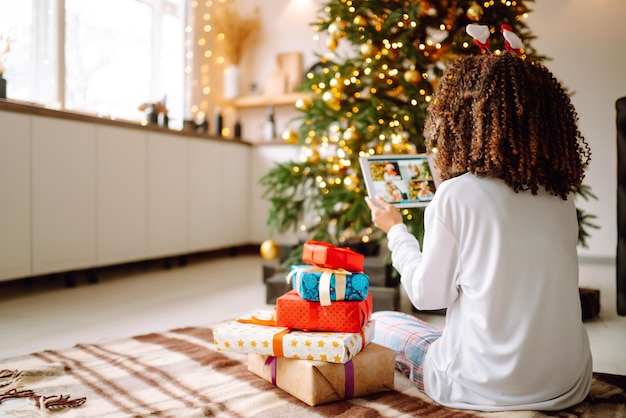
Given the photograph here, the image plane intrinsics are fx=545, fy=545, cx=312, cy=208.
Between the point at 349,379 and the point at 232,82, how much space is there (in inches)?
154

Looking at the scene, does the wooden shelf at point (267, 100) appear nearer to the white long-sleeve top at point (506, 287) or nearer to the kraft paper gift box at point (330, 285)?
the kraft paper gift box at point (330, 285)

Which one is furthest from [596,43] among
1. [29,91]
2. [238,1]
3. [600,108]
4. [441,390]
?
[29,91]

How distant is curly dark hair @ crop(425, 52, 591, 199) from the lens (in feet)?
3.81

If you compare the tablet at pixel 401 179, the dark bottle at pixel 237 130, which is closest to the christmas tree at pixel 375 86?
the tablet at pixel 401 179

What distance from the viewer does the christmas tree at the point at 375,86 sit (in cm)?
237

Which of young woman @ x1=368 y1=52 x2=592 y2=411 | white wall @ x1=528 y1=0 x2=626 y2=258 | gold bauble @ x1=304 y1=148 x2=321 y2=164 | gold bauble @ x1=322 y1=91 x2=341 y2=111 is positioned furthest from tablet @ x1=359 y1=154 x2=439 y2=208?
white wall @ x1=528 y1=0 x2=626 y2=258

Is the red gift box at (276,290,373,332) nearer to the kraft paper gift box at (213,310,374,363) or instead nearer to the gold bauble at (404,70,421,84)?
the kraft paper gift box at (213,310,374,363)

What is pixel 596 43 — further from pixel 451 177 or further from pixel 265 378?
pixel 265 378

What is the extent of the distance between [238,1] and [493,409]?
4.51 metres

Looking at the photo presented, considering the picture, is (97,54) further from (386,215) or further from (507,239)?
(507,239)

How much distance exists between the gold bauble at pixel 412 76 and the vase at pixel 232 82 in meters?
2.77

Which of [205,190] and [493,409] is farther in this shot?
[205,190]

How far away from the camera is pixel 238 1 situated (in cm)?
495

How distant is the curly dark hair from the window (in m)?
2.51
